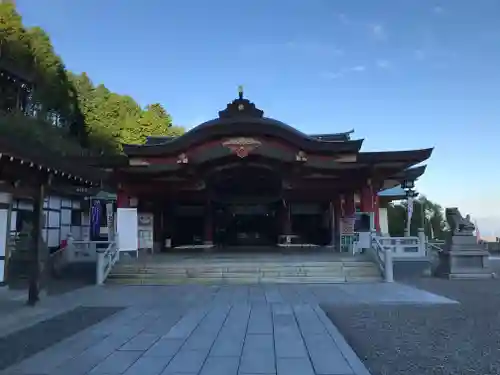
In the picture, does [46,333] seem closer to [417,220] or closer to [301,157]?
[301,157]

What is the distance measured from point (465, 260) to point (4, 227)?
47.9ft

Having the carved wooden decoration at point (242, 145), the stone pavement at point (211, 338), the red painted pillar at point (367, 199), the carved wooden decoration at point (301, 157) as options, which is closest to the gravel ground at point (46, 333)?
the stone pavement at point (211, 338)

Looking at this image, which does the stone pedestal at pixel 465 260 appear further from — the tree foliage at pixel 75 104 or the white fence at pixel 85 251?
the tree foliage at pixel 75 104

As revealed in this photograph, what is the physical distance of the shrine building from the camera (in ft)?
49.6

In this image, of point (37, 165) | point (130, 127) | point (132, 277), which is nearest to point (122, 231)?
point (132, 277)

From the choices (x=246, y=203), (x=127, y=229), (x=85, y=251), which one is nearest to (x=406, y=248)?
(x=246, y=203)

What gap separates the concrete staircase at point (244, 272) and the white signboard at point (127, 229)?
65.5 inches

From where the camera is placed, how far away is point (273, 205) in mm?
21469

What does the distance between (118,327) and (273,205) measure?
15296mm

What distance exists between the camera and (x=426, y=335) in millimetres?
5984

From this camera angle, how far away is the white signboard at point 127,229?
1522 centimetres

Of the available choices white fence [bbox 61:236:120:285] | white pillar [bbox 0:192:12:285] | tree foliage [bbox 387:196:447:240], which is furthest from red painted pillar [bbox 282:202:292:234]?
tree foliage [bbox 387:196:447:240]

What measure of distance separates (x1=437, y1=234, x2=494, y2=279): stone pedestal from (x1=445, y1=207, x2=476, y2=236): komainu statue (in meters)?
0.24

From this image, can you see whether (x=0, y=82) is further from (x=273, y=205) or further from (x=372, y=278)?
(x=273, y=205)
